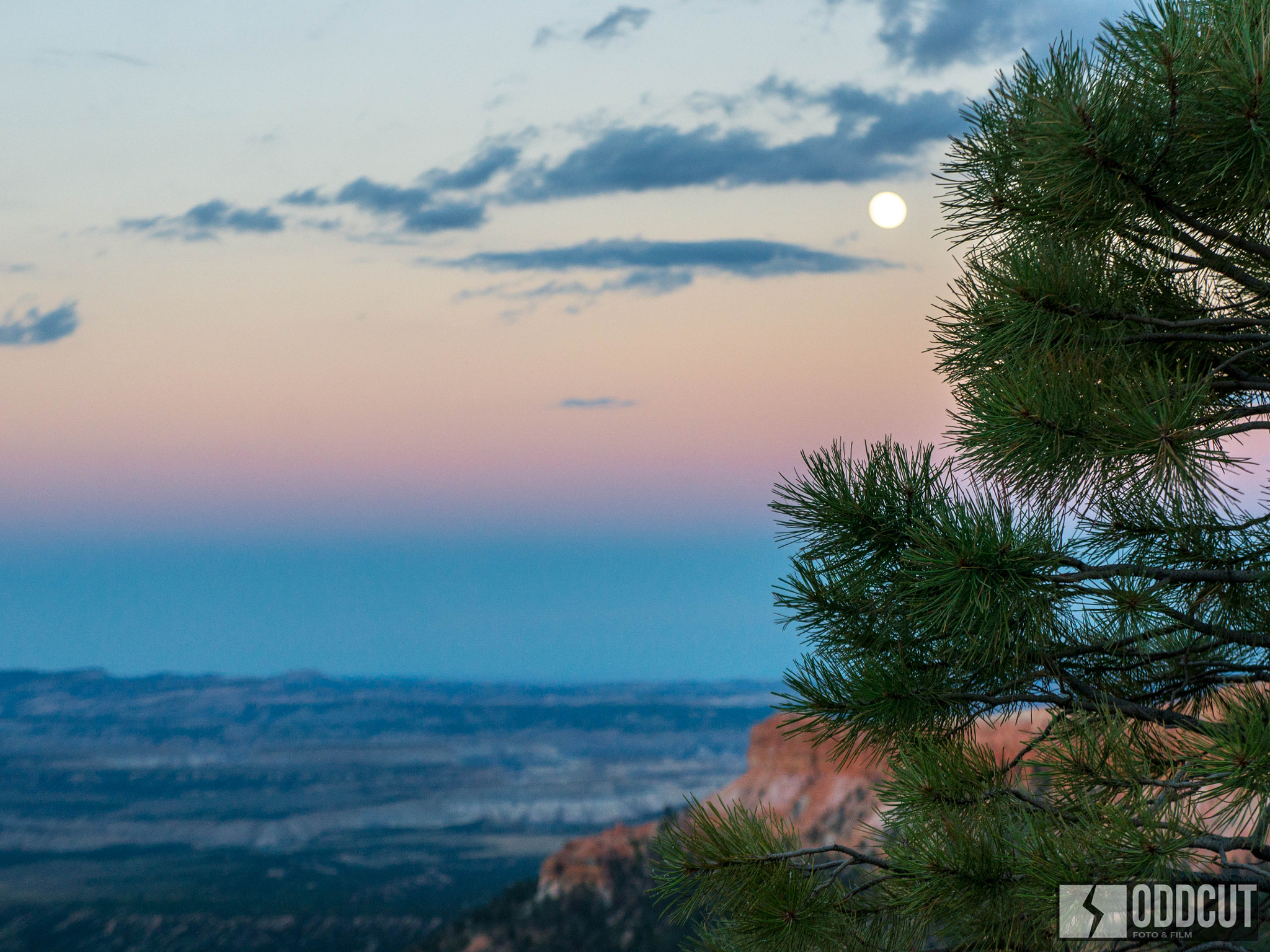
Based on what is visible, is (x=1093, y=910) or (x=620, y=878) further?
(x=620, y=878)

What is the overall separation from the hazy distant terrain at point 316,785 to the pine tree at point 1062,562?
55.7 metres

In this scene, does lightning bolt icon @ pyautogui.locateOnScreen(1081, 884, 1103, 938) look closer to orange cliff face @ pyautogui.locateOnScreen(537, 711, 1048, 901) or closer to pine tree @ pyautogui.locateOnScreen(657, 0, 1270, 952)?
pine tree @ pyautogui.locateOnScreen(657, 0, 1270, 952)

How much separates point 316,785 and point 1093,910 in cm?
11302

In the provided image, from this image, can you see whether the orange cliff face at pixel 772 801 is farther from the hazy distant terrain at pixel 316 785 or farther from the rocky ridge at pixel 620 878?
the hazy distant terrain at pixel 316 785

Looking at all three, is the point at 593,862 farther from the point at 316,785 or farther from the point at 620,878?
the point at 316,785

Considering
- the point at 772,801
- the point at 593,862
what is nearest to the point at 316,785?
the point at 593,862

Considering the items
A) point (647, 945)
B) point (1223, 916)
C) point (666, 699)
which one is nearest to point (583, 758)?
point (666, 699)

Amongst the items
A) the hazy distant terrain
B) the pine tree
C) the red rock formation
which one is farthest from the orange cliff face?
the pine tree

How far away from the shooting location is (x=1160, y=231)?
14.9ft

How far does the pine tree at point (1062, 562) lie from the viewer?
3.77m

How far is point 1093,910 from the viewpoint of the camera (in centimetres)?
383

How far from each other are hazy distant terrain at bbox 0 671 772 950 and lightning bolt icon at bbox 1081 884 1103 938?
2219 inches

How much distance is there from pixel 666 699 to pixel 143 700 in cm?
6700

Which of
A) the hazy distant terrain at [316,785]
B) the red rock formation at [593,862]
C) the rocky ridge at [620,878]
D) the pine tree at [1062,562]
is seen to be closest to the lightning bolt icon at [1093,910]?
the pine tree at [1062,562]
